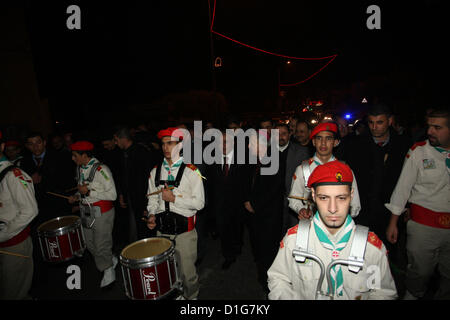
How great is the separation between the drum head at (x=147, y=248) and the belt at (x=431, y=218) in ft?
9.87

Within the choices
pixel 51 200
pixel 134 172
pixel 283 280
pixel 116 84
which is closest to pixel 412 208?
pixel 283 280

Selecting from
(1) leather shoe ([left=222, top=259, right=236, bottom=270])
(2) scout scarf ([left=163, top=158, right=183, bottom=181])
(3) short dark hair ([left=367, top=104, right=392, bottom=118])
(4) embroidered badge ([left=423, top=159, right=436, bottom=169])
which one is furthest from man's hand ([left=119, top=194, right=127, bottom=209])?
(4) embroidered badge ([left=423, top=159, right=436, bottom=169])

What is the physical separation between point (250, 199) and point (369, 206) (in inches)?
70.0

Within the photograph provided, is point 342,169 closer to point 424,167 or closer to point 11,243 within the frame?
point 424,167

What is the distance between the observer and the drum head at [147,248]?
256cm

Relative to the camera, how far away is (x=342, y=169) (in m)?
1.63

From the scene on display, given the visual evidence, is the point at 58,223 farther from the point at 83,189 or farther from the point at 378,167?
the point at 378,167

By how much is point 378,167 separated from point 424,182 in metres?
0.64

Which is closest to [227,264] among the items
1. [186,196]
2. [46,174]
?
[186,196]

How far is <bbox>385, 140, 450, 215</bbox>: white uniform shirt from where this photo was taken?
2516mm

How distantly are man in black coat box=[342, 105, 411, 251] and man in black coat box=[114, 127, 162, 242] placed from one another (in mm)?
3691

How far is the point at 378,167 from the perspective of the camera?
3.23 m

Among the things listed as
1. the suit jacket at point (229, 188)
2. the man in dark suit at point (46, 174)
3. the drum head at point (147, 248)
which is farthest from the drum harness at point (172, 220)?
the man in dark suit at point (46, 174)

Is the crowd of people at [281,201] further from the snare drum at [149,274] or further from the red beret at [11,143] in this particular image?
the snare drum at [149,274]
